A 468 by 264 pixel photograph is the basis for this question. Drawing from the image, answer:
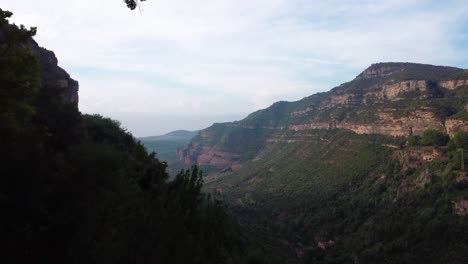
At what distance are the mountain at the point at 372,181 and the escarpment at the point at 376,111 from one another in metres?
0.39

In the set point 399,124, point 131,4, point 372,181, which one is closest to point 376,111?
point 399,124

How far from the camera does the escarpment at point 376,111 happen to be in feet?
277

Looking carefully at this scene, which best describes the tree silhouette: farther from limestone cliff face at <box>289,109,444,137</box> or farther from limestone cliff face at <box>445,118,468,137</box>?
limestone cliff face at <box>289,109,444,137</box>

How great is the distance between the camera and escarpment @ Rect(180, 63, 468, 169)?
84438 mm

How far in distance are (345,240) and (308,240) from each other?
298 inches

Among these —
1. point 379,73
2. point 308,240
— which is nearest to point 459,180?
point 308,240

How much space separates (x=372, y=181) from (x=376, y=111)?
3608 cm

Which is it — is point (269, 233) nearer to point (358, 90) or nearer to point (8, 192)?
point (8, 192)

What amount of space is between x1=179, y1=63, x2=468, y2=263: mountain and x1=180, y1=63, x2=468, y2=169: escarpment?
39cm

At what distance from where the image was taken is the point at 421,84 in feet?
344

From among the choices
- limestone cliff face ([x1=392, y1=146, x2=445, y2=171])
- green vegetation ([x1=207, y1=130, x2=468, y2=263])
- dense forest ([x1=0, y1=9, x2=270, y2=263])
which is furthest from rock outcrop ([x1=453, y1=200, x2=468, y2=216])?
dense forest ([x1=0, y1=9, x2=270, y2=263])

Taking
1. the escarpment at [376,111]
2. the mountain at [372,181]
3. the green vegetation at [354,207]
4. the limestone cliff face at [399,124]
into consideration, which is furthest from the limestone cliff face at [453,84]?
the green vegetation at [354,207]

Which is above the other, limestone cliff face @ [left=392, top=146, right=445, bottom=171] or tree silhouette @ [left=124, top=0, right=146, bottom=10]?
tree silhouette @ [left=124, top=0, right=146, bottom=10]

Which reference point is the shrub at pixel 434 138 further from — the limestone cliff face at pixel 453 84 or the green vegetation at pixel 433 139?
the limestone cliff face at pixel 453 84
